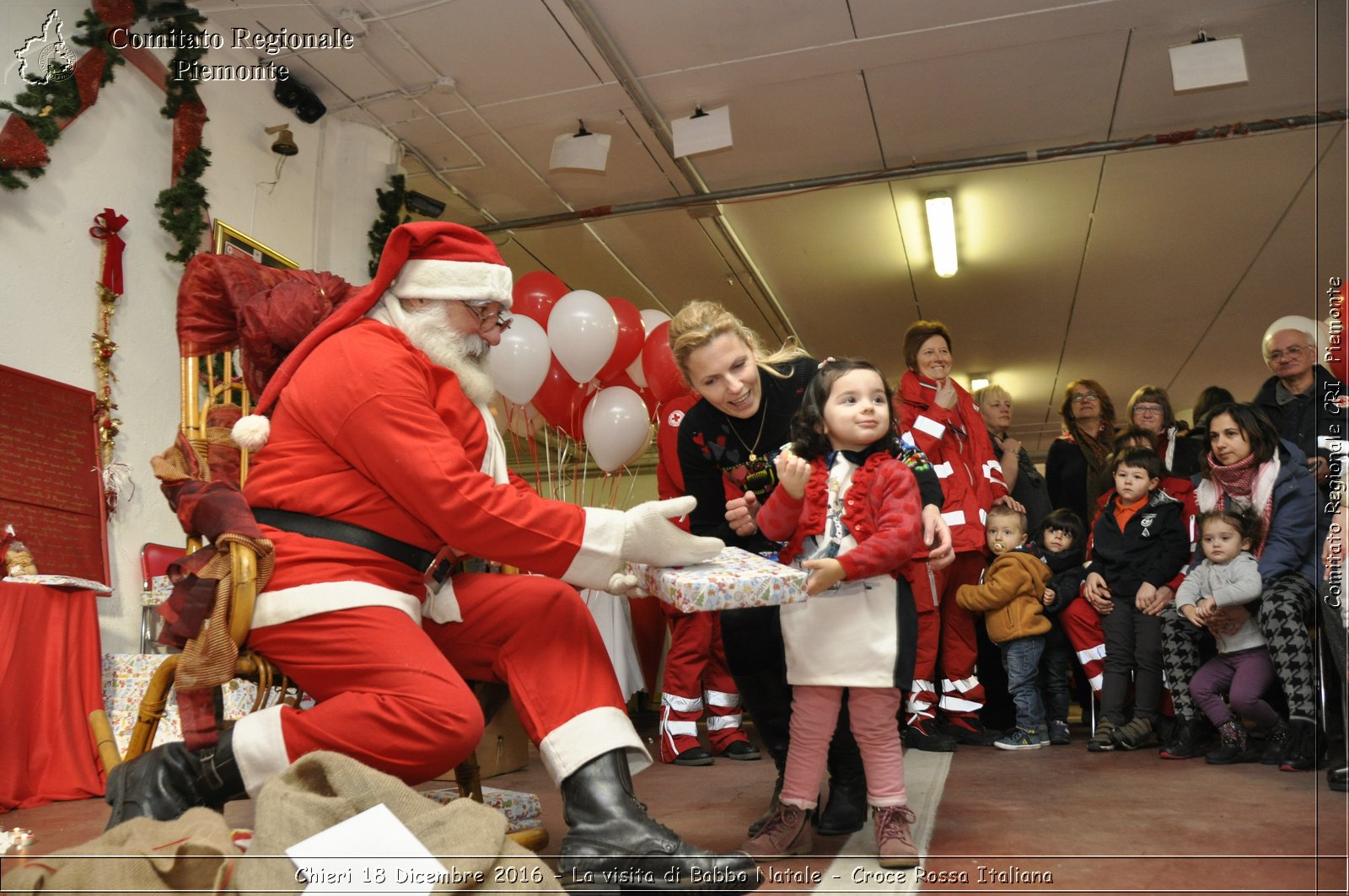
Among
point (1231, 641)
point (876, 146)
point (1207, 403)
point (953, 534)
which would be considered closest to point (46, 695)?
point (953, 534)

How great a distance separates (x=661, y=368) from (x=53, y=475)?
280 cm

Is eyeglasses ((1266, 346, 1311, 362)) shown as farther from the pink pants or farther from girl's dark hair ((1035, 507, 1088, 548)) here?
the pink pants

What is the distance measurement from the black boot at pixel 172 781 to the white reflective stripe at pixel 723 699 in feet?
8.34

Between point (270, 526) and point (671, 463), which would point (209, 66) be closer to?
point (671, 463)

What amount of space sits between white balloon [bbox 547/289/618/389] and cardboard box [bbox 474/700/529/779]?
6.80 feet

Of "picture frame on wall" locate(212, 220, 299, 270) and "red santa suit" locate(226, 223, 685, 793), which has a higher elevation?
"picture frame on wall" locate(212, 220, 299, 270)

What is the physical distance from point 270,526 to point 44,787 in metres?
1.86

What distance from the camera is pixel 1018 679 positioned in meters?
4.02

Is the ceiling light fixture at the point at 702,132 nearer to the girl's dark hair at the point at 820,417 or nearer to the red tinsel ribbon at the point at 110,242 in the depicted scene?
the red tinsel ribbon at the point at 110,242

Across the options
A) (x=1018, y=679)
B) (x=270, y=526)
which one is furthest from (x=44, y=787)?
(x=1018, y=679)

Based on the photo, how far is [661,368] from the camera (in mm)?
5227

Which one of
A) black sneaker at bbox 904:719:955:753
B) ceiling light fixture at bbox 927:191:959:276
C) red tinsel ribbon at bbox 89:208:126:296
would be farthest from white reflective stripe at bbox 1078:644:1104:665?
red tinsel ribbon at bbox 89:208:126:296

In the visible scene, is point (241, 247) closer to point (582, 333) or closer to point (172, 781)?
point (582, 333)

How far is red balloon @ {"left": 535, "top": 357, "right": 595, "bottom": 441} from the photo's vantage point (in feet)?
17.7
